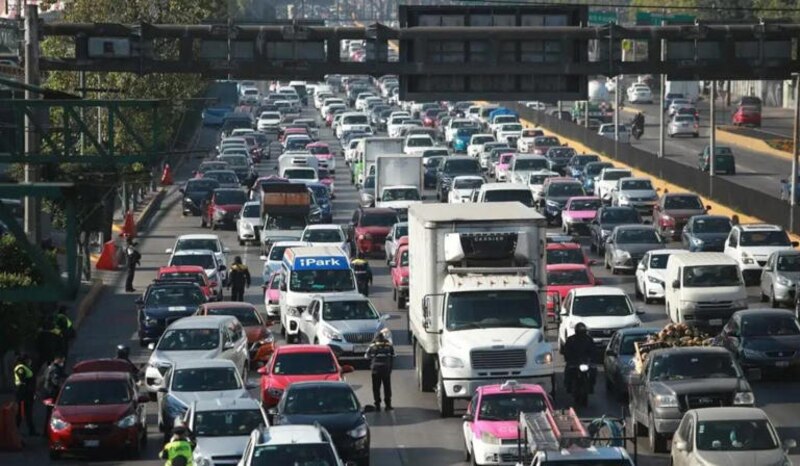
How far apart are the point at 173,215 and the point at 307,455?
179ft

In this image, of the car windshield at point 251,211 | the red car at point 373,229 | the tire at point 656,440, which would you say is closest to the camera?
the tire at point 656,440

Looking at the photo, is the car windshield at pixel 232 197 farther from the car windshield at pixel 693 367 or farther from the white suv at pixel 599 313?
the car windshield at pixel 693 367

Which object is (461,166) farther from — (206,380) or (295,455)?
(295,455)

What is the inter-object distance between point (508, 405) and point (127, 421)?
6375 mm

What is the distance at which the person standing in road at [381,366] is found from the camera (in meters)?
36.2

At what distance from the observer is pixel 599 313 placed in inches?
1676

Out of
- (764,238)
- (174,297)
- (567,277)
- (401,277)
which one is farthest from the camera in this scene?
(764,238)

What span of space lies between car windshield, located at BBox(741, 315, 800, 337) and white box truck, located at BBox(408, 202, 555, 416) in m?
4.89

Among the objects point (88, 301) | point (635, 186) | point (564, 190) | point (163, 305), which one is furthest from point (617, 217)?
point (163, 305)

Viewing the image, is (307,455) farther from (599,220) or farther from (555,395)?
(599,220)

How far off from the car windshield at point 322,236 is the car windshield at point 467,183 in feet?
52.8

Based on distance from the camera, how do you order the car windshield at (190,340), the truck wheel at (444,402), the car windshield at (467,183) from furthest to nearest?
the car windshield at (467,183)
the car windshield at (190,340)
the truck wheel at (444,402)

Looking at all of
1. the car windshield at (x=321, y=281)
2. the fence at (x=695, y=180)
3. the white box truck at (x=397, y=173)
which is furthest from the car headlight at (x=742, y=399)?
the white box truck at (x=397, y=173)

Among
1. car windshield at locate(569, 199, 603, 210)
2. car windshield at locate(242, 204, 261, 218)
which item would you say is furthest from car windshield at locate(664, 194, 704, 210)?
car windshield at locate(242, 204, 261, 218)
